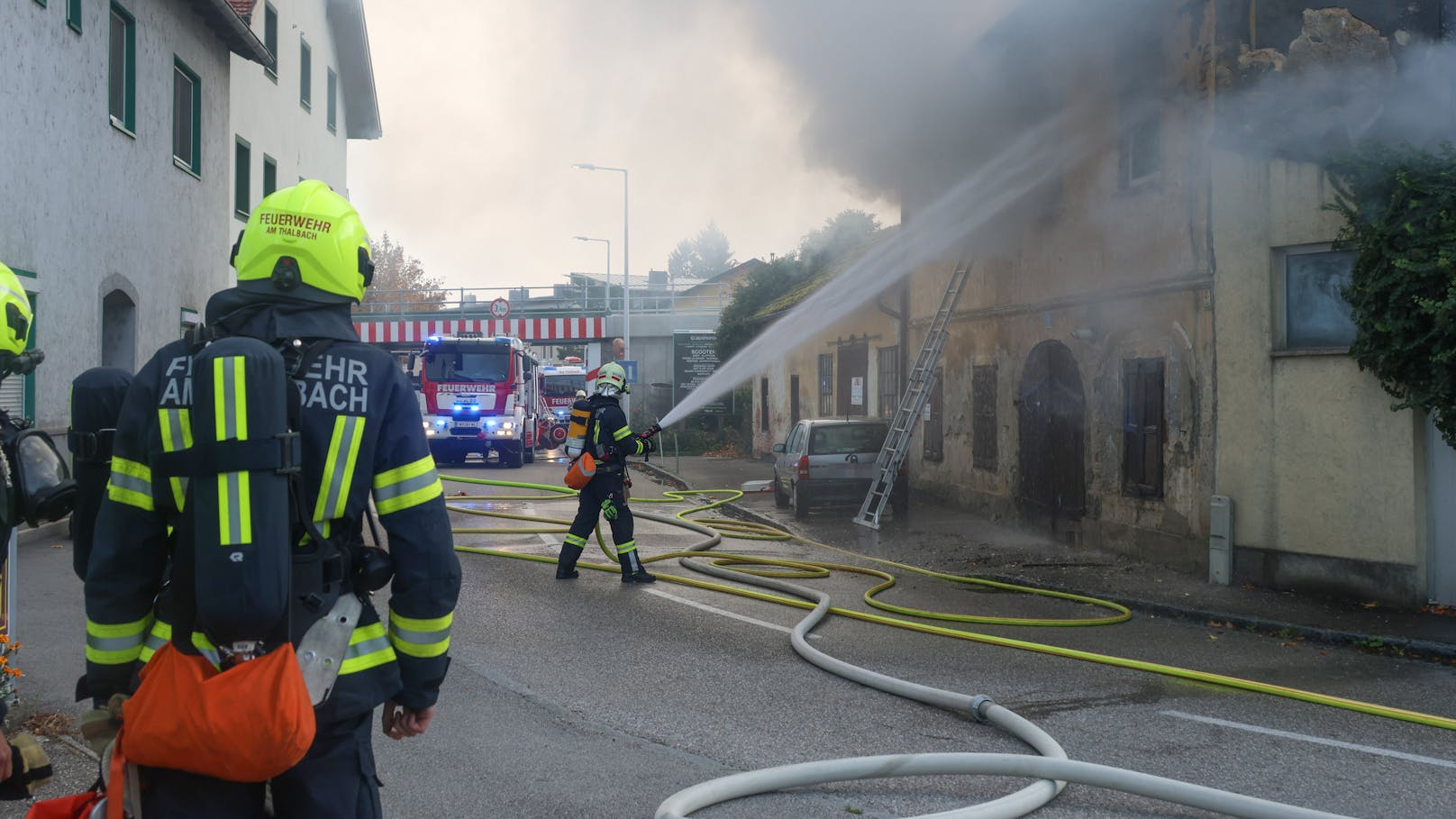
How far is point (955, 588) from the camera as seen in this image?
9922mm

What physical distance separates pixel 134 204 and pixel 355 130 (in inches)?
668

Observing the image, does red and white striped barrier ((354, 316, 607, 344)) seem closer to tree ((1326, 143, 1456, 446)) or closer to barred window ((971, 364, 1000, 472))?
barred window ((971, 364, 1000, 472))

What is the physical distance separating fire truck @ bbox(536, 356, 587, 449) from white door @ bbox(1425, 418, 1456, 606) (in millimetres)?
26081

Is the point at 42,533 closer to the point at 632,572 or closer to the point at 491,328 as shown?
the point at 632,572

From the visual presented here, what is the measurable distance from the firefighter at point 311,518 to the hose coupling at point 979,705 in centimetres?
342

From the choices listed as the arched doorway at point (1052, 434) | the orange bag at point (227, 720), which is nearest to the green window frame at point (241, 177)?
the arched doorway at point (1052, 434)

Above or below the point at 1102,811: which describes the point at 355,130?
above

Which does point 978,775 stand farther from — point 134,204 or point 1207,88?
point 134,204

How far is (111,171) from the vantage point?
45.6 feet

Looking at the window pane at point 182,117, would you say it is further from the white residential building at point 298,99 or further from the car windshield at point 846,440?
the car windshield at point 846,440

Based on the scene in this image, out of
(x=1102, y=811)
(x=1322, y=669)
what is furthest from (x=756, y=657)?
(x=1322, y=669)

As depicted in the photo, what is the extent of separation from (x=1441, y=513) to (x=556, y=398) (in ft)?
97.5

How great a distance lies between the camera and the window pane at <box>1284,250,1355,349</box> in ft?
31.6

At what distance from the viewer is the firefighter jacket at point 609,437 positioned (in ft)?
31.9
